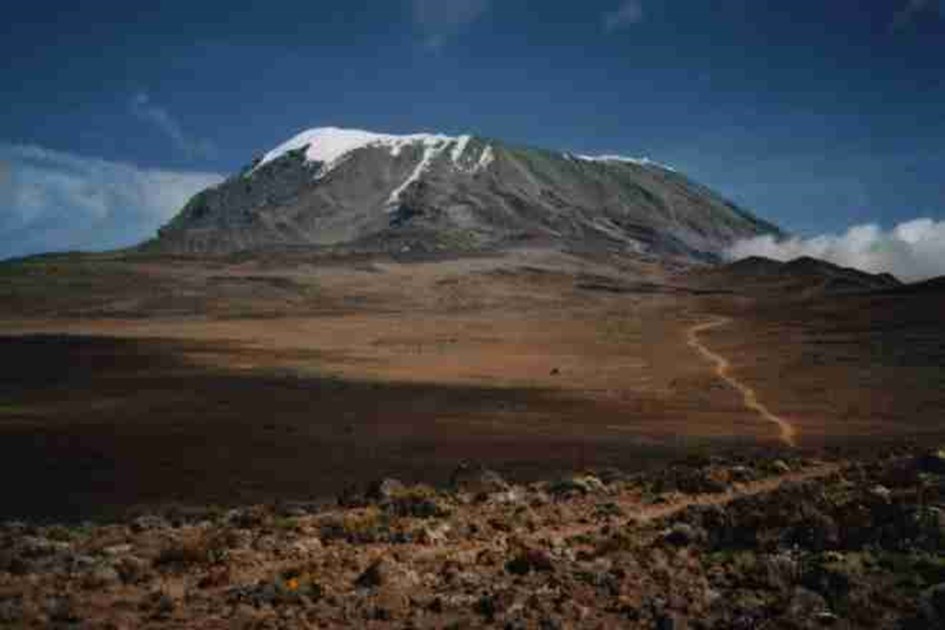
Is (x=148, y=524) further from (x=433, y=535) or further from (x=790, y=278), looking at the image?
(x=790, y=278)

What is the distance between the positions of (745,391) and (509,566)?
39.6 m

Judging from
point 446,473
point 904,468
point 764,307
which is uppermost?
point 764,307

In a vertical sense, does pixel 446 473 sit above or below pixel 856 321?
below

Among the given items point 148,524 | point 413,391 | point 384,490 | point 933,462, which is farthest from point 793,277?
point 148,524

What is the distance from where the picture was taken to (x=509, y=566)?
12008mm

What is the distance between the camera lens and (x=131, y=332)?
87375mm

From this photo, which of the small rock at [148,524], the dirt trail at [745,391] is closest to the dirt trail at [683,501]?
the small rock at [148,524]

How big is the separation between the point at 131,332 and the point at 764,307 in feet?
284

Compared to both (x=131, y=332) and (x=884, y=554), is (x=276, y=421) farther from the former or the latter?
(x=131, y=332)

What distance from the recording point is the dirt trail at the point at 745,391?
33.8 metres

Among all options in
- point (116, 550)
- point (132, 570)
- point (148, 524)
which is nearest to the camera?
point (132, 570)

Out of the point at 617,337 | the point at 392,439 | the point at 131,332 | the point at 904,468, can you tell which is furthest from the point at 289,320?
the point at 904,468

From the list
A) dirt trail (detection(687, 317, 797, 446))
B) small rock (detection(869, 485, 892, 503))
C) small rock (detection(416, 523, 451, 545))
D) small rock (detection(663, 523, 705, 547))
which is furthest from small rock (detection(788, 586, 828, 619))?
dirt trail (detection(687, 317, 797, 446))

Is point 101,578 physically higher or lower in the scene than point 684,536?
lower
